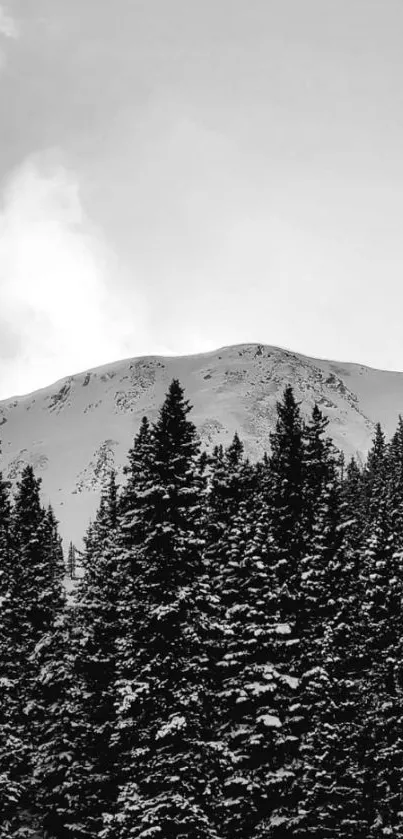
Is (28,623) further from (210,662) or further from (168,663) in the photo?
(168,663)

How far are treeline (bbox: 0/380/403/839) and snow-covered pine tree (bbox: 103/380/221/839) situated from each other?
64 mm

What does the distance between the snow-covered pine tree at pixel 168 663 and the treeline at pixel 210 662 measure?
6 centimetres

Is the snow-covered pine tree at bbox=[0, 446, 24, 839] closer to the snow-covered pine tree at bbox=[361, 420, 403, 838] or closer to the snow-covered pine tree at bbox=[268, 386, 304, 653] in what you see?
the snow-covered pine tree at bbox=[268, 386, 304, 653]

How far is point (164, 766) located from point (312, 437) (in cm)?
1504

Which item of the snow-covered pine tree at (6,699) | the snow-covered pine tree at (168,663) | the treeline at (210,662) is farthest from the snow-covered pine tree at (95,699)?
the snow-covered pine tree at (168,663)

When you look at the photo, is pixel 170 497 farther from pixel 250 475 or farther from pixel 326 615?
pixel 326 615

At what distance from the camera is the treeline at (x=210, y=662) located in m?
24.2

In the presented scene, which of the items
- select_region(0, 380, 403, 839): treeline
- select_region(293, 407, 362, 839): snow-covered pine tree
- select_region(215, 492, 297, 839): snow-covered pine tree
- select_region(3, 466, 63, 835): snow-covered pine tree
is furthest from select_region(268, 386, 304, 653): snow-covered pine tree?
select_region(3, 466, 63, 835): snow-covered pine tree

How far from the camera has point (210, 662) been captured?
26.4 m

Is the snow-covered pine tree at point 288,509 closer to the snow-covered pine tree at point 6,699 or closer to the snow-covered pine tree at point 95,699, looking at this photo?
the snow-covered pine tree at point 95,699

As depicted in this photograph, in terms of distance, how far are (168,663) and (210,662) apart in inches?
114

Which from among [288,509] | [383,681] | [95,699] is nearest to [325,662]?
[288,509]

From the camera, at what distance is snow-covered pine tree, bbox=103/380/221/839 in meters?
22.9

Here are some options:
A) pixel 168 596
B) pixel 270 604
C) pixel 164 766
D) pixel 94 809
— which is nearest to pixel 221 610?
pixel 270 604
